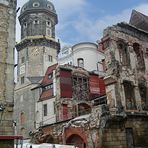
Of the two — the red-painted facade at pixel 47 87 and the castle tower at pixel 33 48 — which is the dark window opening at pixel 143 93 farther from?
the castle tower at pixel 33 48

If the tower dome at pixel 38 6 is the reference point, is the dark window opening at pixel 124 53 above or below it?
below

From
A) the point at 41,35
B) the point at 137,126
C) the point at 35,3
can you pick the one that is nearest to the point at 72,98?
the point at 137,126

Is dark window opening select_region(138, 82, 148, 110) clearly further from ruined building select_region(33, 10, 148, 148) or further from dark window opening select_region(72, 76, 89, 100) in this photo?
dark window opening select_region(72, 76, 89, 100)

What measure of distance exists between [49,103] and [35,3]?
2110 cm

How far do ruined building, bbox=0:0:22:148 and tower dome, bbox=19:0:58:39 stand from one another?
2415cm

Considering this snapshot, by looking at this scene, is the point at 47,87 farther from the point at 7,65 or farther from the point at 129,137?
the point at 129,137

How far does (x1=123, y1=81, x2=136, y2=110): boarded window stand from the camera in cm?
2464

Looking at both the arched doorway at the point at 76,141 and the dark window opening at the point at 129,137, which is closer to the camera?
the dark window opening at the point at 129,137

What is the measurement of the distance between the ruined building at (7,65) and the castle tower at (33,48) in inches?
737

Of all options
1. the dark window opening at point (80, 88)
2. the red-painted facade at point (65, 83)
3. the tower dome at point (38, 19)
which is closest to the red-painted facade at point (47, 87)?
the red-painted facade at point (65, 83)

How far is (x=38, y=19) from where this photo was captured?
156 ft

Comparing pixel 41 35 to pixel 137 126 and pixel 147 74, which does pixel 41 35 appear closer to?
pixel 147 74

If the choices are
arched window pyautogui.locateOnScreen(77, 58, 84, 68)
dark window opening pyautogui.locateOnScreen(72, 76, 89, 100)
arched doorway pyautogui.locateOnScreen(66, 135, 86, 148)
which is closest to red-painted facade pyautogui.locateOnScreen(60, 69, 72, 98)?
dark window opening pyautogui.locateOnScreen(72, 76, 89, 100)

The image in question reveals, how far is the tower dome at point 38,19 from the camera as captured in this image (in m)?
47.5
